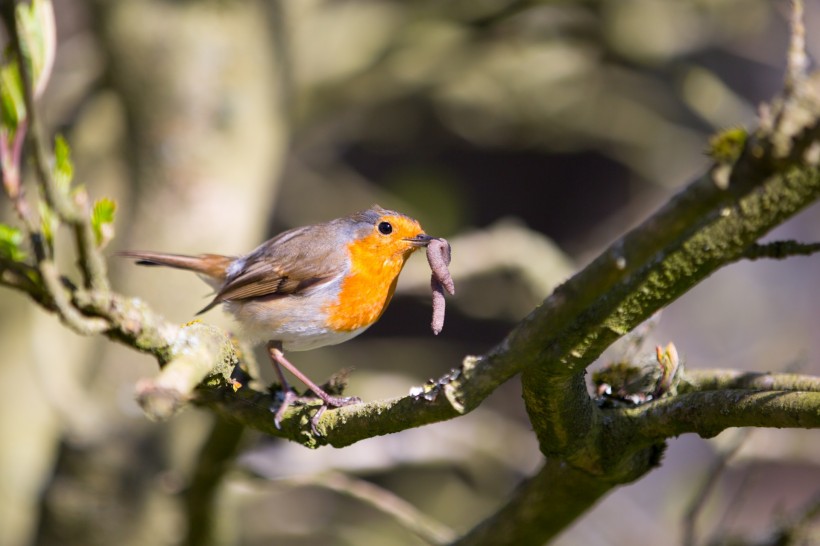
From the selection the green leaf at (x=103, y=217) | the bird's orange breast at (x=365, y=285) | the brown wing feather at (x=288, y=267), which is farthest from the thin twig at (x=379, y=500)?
the green leaf at (x=103, y=217)

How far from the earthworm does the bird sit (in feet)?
3.12

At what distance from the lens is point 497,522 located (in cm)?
255

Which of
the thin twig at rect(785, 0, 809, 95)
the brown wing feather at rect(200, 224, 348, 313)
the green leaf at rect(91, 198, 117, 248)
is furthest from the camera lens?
the brown wing feather at rect(200, 224, 348, 313)

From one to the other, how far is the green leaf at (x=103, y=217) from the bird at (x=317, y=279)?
1.16 meters

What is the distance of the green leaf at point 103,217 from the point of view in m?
1.83

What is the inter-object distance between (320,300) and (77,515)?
1.78 m

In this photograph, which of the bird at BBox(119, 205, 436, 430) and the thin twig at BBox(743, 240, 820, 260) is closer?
the thin twig at BBox(743, 240, 820, 260)

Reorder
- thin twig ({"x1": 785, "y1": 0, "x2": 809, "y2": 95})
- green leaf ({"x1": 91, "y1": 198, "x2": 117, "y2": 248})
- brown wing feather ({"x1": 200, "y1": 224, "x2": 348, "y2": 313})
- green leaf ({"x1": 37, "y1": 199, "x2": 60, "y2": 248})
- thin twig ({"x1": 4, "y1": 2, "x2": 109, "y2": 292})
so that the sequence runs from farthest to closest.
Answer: brown wing feather ({"x1": 200, "y1": 224, "x2": 348, "y2": 313}), green leaf ({"x1": 91, "y1": 198, "x2": 117, "y2": 248}), green leaf ({"x1": 37, "y1": 199, "x2": 60, "y2": 248}), thin twig ({"x1": 4, "y1": 2, "x2": 109, "y2": 292}), thin twig ({"x1": 785, "y1": 0, "x2": 809, "y2": 95})

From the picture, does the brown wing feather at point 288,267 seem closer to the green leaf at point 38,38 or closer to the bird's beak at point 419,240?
the bird's beak at point 419,240

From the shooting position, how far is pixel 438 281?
195cm

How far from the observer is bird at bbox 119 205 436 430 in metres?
3.09

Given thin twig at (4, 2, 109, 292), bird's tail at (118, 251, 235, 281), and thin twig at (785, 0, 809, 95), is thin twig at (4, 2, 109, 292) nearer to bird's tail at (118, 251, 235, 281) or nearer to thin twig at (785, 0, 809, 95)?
thin twig at (785, 0, 809, 95)

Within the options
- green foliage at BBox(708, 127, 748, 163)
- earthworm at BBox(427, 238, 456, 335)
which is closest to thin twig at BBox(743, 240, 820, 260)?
green foliage at BBox(708, 127, 748, 163)

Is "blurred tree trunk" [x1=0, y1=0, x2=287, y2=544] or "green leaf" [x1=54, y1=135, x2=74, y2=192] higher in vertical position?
"green leaf" [x1=54, y1=135, x2=74, y2=192]
